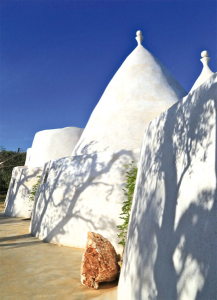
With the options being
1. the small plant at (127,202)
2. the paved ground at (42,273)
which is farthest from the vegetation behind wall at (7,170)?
the small plant at (127,202)

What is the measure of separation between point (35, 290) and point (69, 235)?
2.35 metres

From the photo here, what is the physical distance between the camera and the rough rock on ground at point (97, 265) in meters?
3.82

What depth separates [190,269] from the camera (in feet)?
6.52

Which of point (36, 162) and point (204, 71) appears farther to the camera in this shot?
point (36, 162)

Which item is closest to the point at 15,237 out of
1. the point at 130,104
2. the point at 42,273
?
the point at 42,273

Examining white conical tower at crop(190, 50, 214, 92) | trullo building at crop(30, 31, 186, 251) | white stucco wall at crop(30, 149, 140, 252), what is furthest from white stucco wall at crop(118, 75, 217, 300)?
white conical tower at crop(190, 50, 214, 92)

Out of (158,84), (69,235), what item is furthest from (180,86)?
(69,235)

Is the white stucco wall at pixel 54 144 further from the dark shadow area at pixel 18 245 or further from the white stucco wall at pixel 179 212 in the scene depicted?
the white stucco wall at pixel 179 212

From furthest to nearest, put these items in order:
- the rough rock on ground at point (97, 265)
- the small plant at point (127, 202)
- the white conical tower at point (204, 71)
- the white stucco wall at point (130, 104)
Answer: the white conical tower at point (204, 71), the white stucco wall at point (130, 104), the small plant at point (127, 202), the rough rock on ground at point (97, 265)

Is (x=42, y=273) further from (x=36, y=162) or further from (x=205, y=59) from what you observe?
(x=36, y=162)

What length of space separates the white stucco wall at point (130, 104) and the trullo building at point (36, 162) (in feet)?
15.5

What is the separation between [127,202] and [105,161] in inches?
48.4

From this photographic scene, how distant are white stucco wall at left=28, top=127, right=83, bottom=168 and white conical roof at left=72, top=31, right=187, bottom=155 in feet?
19.5

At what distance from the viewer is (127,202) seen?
16.4ft
